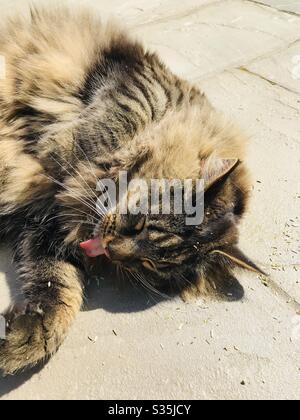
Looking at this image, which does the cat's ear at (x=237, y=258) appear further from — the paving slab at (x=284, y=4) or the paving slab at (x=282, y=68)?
the paving slab at (x=284, y=4)

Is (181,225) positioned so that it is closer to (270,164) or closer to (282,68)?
(270,164)

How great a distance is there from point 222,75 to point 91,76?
4.21 ft

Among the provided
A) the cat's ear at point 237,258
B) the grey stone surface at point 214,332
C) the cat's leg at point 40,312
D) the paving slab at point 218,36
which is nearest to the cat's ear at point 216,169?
the cat's ear at point 237,258

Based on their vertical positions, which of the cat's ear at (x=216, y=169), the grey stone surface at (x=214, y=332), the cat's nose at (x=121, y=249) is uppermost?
the cat's ear at (x=216, y=169)

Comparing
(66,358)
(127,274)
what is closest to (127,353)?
(66,358)

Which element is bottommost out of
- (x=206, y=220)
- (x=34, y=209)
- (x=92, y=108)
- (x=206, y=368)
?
(x=206, y=368)

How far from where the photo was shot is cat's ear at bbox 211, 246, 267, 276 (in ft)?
5.77

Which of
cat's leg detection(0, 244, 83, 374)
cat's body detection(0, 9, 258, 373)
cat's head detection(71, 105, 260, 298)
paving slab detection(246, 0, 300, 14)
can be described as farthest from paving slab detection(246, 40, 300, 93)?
cat's leg detection(0, 244, 83, 374)

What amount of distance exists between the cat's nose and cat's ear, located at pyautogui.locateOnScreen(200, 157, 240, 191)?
13.5 inches

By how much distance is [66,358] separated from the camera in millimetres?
1617

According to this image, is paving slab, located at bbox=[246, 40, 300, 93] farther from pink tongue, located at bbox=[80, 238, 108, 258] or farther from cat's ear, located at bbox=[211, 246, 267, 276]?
pink tongue, located at bbox=[80, 238, 108, 258]

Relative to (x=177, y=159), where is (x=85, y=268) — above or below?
below

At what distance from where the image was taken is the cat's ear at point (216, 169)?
1.66 metres
